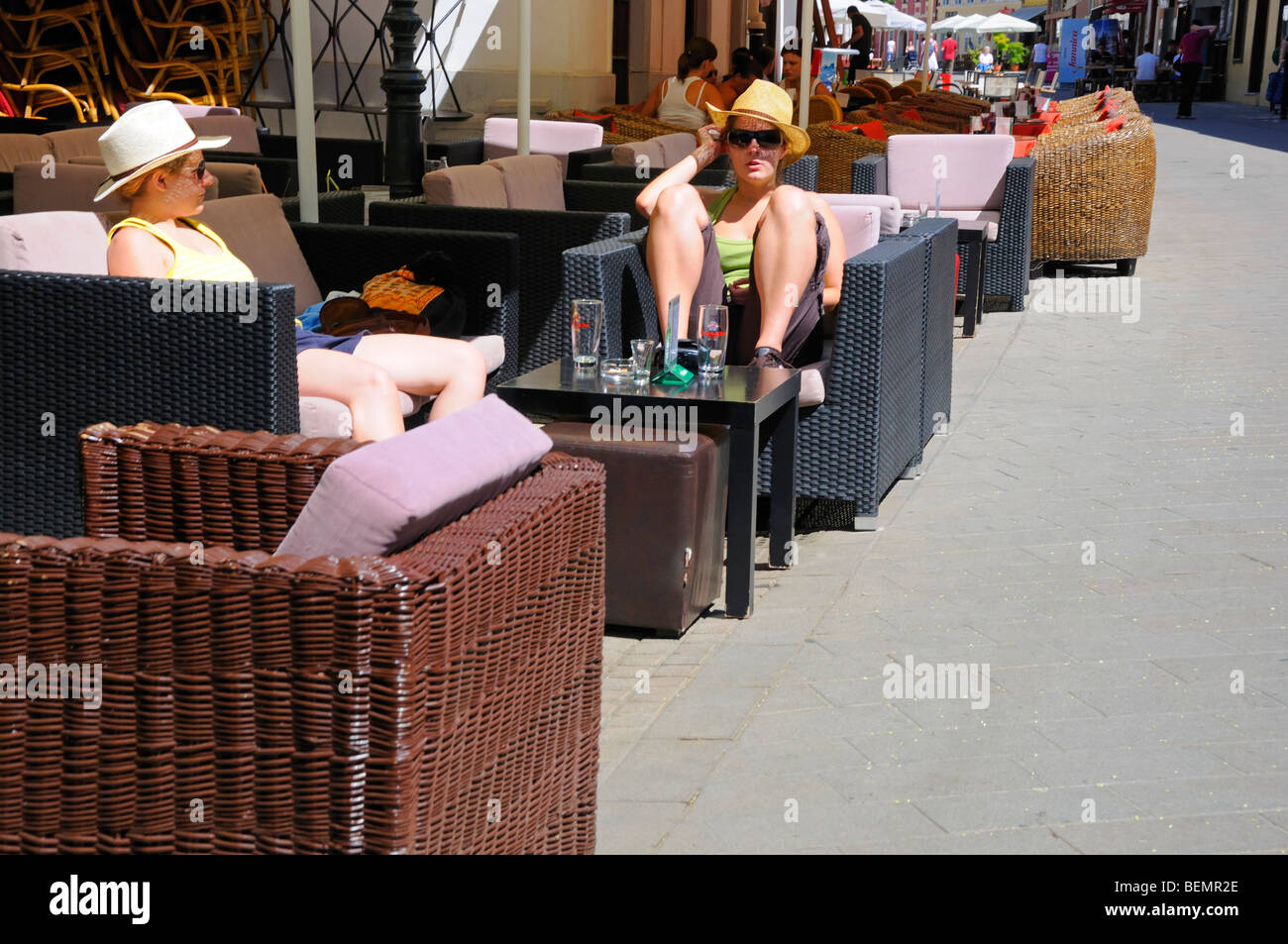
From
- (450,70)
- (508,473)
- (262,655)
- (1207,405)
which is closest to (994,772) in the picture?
(508,473)

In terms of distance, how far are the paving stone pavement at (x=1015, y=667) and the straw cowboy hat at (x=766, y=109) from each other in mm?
1297

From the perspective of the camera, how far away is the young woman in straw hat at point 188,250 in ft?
12.4

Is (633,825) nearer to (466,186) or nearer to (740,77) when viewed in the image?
(466,186)

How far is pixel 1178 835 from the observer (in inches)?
110

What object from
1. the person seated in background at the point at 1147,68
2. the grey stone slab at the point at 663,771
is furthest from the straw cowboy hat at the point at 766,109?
the person seated in background at the point at 1147,68

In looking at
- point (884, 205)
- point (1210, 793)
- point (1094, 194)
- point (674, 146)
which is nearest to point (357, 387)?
point (1210, 793)

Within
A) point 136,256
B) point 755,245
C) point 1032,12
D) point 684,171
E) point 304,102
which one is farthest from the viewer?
point 1032,12

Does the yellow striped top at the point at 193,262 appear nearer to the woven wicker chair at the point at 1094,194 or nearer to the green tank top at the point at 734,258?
the green tank top at the point at 734,258

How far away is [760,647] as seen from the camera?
12.4 feet

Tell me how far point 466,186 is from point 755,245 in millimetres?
1790

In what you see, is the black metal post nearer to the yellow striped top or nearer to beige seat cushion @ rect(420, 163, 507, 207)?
beige seat cushion @ rect(420, 163, 507, 207)

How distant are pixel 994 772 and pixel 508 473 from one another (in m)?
1.28

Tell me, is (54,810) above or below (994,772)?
above
